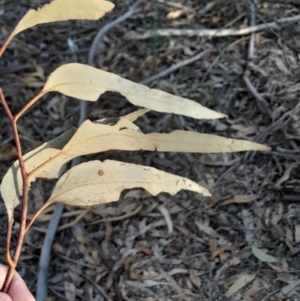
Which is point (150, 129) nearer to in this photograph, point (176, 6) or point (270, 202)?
point (270, 202)

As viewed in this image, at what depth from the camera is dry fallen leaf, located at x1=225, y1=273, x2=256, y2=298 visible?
4.22 feet

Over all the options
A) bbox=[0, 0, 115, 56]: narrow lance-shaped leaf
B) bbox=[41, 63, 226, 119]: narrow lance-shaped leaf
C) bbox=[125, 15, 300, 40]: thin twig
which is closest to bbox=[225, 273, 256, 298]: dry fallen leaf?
bbox=[41, 63, 226, 119]: narrow lance-shaped leaf

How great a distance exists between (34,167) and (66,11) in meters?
0.30

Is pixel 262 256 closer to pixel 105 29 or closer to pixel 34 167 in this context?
pixel 34 167

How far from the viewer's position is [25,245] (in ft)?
4.88

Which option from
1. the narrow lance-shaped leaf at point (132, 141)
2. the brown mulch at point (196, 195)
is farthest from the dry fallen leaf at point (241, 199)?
the narrow lance-shaped leaf at point (132, 141)

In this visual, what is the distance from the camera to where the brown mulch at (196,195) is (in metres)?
1.34

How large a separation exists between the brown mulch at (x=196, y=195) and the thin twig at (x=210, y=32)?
20 mm

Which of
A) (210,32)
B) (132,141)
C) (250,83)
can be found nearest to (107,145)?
(132,141)

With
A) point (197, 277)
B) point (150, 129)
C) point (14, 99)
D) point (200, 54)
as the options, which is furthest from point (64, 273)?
point (200, 54)

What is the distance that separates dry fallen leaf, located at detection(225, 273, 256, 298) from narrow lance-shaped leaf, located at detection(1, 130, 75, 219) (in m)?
0.54

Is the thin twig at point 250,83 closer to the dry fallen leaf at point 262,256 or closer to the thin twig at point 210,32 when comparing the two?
the thin twig at point 210,32

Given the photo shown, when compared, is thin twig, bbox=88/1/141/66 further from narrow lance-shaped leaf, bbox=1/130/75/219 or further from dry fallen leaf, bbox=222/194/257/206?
narrow lance-shaped leaf, bbox=1/130/75/219

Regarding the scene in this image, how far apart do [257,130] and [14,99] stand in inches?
32.6
